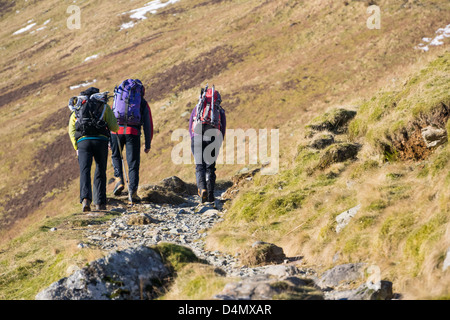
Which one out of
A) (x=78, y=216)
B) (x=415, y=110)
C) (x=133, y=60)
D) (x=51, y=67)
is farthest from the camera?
(x=51, y=67)

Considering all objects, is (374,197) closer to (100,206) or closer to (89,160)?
(89,160)

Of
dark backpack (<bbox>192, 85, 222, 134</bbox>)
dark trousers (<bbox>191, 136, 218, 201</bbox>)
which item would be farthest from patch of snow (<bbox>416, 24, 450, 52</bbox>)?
dark trousers (<bbox>191, 136, 218, 201</bbox>)

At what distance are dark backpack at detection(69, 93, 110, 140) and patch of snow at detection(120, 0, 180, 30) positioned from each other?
70.1 metres

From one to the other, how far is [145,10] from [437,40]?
62.2 meters

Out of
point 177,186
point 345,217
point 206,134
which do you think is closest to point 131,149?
point 206,134

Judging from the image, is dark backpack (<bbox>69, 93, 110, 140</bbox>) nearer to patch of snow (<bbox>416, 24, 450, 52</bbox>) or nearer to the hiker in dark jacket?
the hiker in dark jacket

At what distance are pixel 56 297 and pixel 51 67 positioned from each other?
72833mm

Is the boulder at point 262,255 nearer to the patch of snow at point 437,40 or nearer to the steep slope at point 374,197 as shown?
the steep slope at point 374,197

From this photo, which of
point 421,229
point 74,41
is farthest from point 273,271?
point 74,41

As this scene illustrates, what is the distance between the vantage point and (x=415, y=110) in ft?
26.7

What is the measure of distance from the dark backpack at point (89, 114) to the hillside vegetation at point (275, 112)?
2.22 metres

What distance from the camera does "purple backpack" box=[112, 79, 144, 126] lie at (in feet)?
37.6
